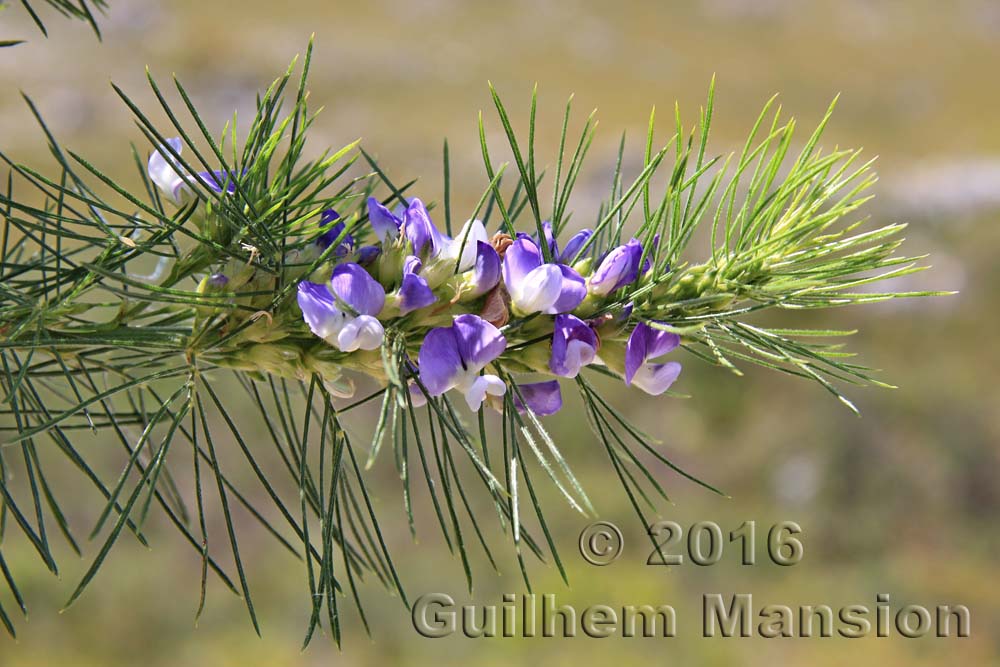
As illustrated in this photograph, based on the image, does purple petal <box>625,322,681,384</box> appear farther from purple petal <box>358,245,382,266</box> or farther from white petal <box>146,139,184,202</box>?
white petal <box>146,139,184,202</box>

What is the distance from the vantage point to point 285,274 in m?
0.42

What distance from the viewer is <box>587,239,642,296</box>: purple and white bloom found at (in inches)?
16.1

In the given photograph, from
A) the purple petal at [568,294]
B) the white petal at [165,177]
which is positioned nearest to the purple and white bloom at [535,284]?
the purple petal at [568,294]

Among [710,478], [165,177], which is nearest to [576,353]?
[165,177]

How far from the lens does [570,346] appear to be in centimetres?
39

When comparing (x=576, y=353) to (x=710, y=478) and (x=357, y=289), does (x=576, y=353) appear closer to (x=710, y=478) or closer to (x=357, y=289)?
(x=357, y=289)

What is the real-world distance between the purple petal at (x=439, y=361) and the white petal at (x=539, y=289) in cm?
4

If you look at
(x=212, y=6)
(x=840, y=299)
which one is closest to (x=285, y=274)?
(x=840, y=299)

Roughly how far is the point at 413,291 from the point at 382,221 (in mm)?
50

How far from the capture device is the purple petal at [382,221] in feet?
1.37

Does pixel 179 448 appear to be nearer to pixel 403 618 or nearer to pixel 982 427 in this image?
pixel 403 618

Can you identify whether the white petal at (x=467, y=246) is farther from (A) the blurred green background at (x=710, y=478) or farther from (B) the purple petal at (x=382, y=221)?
(A) the blurred green background at (x=710, y=478)

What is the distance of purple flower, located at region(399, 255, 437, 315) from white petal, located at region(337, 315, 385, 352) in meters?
0.02

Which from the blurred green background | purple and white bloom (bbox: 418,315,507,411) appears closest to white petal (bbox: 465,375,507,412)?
purple and white bloom (bbox: 418,315,507,411)
